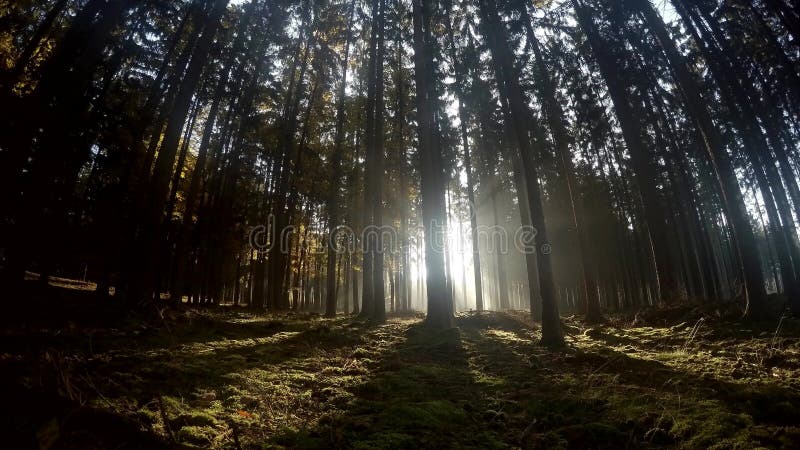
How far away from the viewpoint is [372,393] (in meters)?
4.99

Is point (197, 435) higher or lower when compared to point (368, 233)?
lower

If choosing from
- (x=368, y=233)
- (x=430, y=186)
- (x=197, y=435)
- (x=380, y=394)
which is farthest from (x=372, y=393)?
(x=368, y=233)

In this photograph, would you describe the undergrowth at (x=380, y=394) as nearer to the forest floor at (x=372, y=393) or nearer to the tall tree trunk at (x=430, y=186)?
the forest floor at (x=372, y=393)

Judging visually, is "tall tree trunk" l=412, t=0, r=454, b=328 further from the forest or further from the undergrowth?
the undergrowth

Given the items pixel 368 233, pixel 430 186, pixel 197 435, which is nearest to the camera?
pixel 197 435

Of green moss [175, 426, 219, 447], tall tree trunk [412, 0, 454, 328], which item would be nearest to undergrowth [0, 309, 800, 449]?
green moss [175, 426, 219, 447]

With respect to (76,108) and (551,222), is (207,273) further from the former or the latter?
(551,222)

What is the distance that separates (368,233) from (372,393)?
35.2 ft

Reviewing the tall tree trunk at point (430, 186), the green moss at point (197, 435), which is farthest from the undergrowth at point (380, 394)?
the tall tree trunk at point (430, 186)

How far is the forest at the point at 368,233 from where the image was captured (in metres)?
3.51

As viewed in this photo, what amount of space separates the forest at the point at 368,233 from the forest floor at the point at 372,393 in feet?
0.13

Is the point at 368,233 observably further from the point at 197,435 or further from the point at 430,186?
the point at 197,435

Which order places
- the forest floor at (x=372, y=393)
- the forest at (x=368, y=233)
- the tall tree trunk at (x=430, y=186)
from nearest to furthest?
the forest floor at (x=372, y=393)
the forest at (x=368, y=233)
the tall tree trunk at (x=430, y=186)

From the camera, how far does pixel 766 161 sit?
11.6 m
